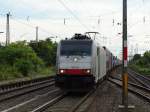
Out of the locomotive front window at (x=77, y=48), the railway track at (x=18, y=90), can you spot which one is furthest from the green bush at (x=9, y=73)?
the locomotive front window at (x=77, y=48)

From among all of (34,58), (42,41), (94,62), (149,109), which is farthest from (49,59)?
(149,109)

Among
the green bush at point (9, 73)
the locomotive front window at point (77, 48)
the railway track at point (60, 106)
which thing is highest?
the locomotive front window at point (77, 48)

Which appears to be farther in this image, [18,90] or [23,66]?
[23,66]

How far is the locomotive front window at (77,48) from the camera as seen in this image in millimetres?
25422

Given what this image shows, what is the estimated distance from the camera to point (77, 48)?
2548 centimetres

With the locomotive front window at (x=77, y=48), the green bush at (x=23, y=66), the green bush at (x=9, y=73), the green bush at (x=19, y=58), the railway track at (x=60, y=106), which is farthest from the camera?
the green bush at (x=19, y=58)

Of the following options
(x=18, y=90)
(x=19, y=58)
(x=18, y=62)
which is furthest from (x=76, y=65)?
(x=19, y=58)

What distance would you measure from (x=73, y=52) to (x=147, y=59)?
102076 mm

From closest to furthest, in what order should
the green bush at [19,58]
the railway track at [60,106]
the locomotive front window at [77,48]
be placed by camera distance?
1. the railway track at [60,106]
2. the locomotive front window at [77,48]
3. the green bush at [19,58]

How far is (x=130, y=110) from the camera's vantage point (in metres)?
18.3

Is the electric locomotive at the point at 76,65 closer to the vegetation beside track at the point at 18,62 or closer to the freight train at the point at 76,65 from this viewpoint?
the freight train at the point at 76,65

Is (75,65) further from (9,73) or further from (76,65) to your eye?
(9,73)

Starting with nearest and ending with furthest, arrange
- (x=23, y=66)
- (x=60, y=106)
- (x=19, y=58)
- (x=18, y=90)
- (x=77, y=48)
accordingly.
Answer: (x=60, y=106)
(x=77, y=48)
(x=18, y=90)
(x=23, y=66)
(x=19, y=58)

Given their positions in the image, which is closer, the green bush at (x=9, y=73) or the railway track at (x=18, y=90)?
the railway track at (x=18, y=90)
